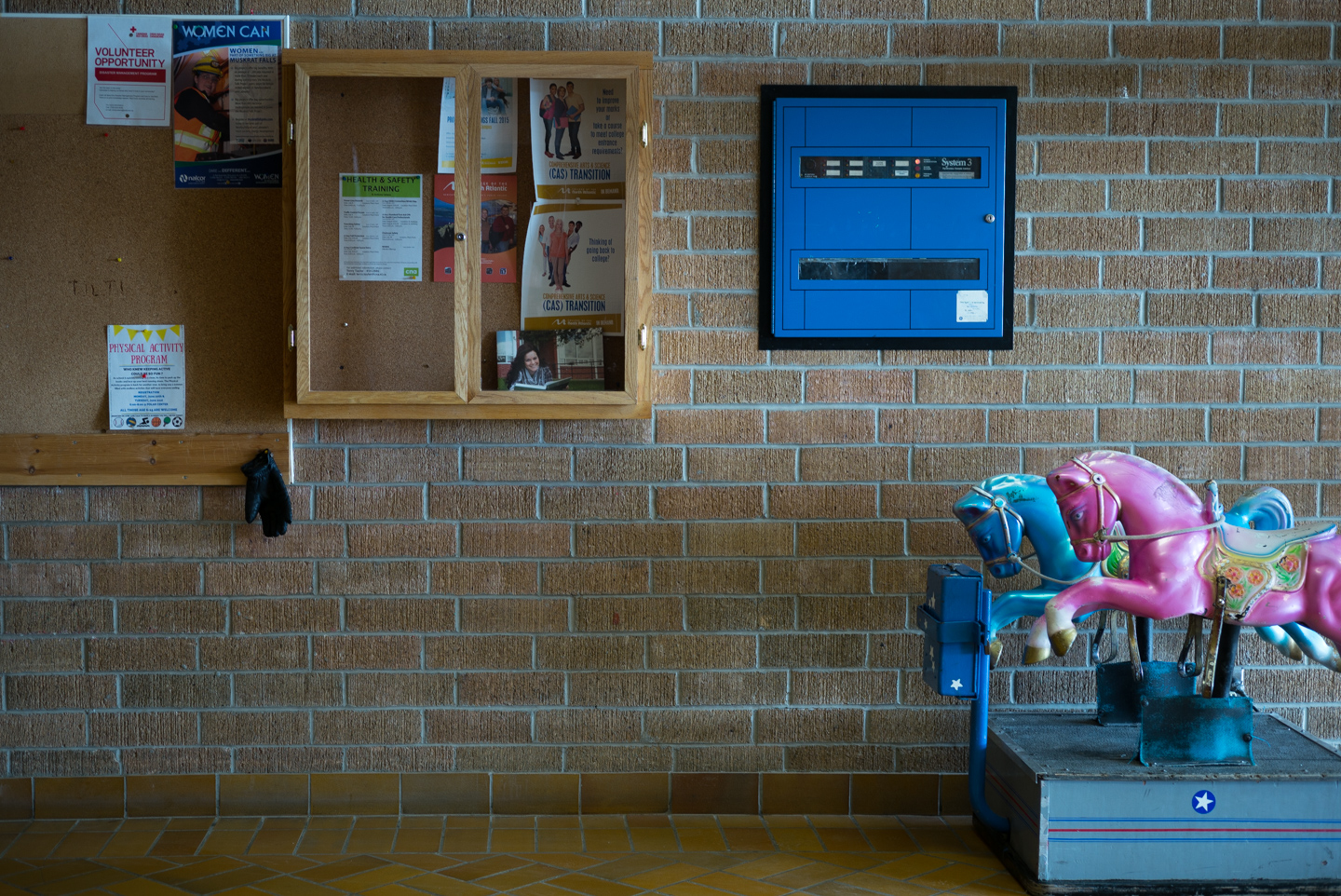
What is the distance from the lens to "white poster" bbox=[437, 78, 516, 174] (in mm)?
3459

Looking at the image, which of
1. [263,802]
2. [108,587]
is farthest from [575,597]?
[108,587]

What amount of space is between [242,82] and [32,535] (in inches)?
62.5

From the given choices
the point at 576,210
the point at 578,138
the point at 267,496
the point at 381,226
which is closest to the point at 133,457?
the point at 267,496

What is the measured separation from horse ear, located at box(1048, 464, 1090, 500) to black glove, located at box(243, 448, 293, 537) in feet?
7.55

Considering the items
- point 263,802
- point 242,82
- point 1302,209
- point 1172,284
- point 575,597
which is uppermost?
point 242,82

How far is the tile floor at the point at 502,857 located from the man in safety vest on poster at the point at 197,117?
2.13 metres

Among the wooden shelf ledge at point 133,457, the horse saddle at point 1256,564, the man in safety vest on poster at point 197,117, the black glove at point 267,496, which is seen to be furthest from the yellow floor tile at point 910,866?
the man in safety vest on poster at point 197,117

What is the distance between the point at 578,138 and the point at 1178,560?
2.14 meters

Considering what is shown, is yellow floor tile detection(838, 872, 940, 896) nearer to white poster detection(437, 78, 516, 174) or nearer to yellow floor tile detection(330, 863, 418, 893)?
yellow floor tile detection(330, 863, 418, 893)

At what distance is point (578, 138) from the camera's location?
11.5 feet

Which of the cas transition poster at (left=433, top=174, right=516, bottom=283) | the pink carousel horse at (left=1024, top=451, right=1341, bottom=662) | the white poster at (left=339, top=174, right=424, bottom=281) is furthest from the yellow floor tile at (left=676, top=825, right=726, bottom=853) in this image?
the white poster at (left=339, top=174, right=424, bottom=281)

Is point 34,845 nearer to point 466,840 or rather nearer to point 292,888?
point 292,888

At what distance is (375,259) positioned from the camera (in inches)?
139

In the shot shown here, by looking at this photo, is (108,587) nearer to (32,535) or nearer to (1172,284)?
(32,535)
